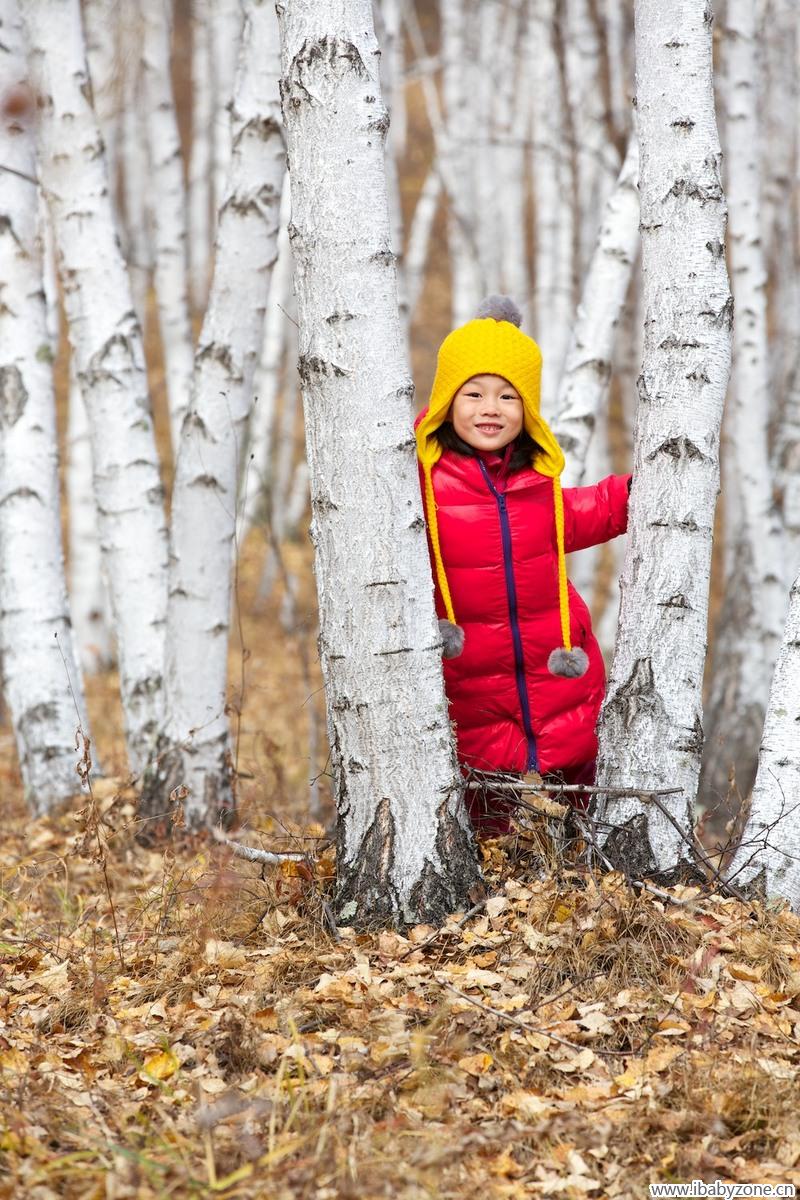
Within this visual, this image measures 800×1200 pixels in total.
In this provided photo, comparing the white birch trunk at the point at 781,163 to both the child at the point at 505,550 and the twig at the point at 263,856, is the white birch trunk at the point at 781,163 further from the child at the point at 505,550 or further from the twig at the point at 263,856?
the twig at the point at 263,856

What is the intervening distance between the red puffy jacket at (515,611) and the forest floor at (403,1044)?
1.25 feet

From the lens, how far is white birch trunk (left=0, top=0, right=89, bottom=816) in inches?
181

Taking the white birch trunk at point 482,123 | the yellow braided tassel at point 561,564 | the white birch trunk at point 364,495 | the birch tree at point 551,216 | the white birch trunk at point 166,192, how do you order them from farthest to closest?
the white birch trunk at point 482,123
the birch tree at point 551,216
the white birch trunk at point 166,192
the yellow braided tassel at point 561,564
the white birch trunk at point 364,495

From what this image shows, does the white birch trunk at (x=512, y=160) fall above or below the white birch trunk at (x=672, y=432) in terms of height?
above

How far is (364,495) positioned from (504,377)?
0.70 m

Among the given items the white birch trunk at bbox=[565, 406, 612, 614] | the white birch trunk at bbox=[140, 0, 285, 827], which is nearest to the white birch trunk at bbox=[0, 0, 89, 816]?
the white birch trunk at bbox=[140, 0, 285, 827]

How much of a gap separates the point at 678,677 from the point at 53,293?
720 centimetres

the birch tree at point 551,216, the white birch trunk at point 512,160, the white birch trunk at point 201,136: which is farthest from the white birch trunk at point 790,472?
the white birch trunk at point 201,136

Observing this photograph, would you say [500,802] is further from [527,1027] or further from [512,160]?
[512,160]

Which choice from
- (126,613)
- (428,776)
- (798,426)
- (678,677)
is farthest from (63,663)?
(798,426)

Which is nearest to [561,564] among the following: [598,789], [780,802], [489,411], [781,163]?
[489,411]

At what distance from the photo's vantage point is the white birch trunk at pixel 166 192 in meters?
7.30

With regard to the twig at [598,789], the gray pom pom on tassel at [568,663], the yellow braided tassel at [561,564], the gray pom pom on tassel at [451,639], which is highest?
the yellow braided tassel at [561,564]

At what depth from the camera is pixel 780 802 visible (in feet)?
9.32
